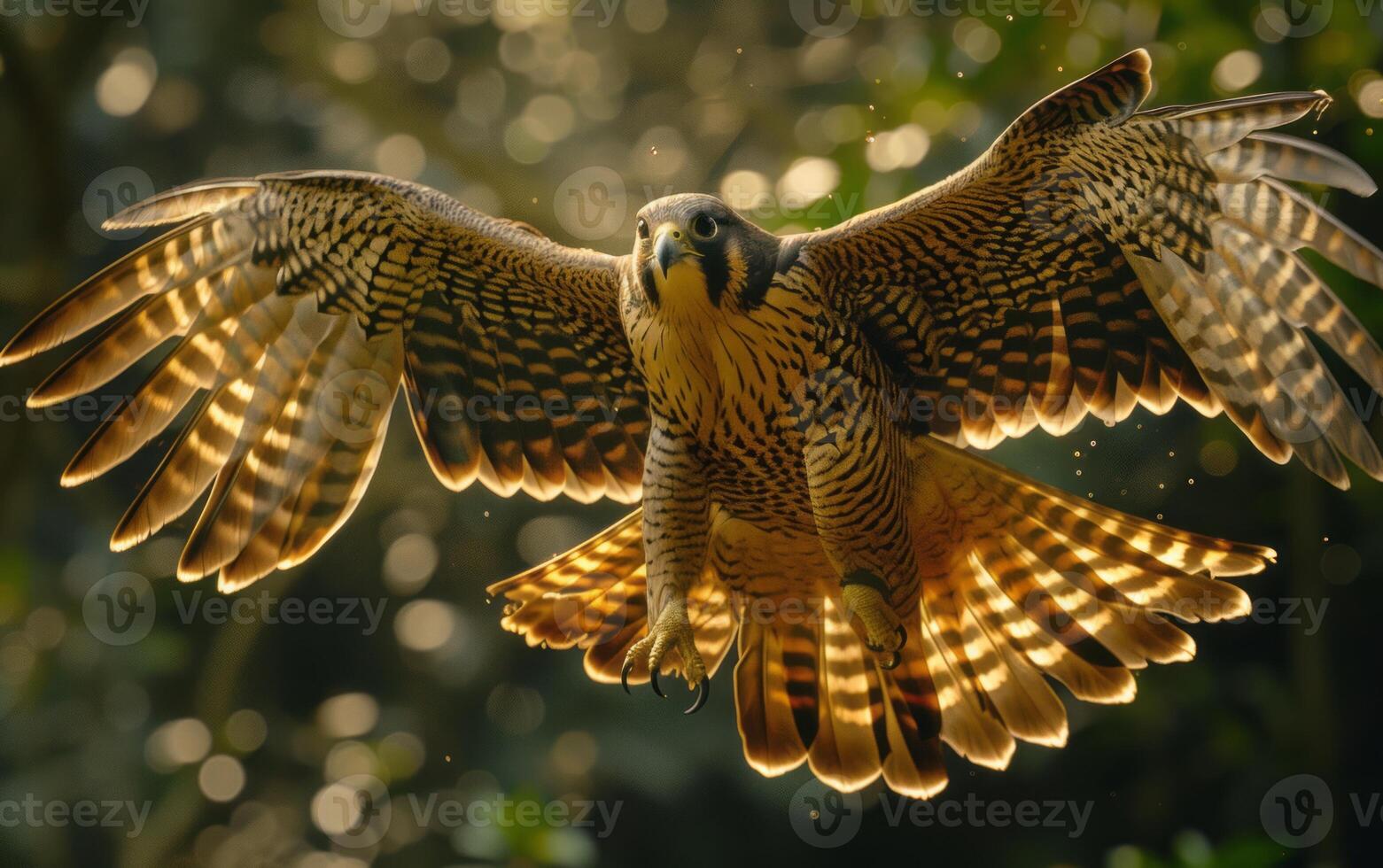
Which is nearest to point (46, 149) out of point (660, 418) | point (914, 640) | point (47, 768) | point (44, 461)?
point (44, 461)

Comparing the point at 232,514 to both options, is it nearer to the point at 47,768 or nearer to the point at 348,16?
the point at 47,768

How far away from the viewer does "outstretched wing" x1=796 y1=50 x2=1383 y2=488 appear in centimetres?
197

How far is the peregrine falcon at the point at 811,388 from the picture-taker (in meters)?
2.10

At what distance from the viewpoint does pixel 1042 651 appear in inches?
99.5

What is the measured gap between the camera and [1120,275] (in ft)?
7.82
